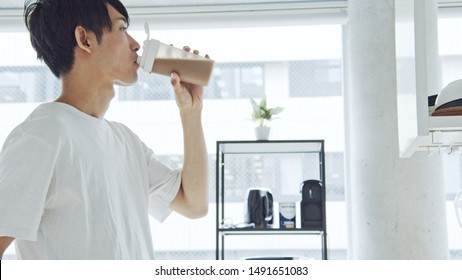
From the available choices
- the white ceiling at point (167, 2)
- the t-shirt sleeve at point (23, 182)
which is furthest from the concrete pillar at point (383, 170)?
the t-shirt sleeve at point (23, 182)

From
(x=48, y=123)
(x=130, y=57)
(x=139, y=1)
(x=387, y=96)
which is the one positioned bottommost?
(x=48, y=123)

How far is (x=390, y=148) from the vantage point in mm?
3014

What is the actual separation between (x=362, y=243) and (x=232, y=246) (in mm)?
802

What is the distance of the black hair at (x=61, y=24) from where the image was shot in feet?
4.27

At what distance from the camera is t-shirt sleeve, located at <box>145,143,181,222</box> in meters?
1.46

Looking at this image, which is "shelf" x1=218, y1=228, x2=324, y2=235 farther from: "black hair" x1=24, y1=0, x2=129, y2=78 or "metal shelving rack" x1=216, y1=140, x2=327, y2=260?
"black hair" x1=24, y1=0, x2=129, y2=78

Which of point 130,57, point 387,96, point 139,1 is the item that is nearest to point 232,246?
point 387,96

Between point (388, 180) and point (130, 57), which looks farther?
point (388, 180)

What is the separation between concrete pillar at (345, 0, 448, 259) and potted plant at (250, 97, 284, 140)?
0.44 metres

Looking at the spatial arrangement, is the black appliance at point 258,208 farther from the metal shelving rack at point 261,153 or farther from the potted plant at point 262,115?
the potted plant at point 262,115

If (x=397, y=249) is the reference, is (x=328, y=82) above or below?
above

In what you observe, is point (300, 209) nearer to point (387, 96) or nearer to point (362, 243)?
point (362, 243)
